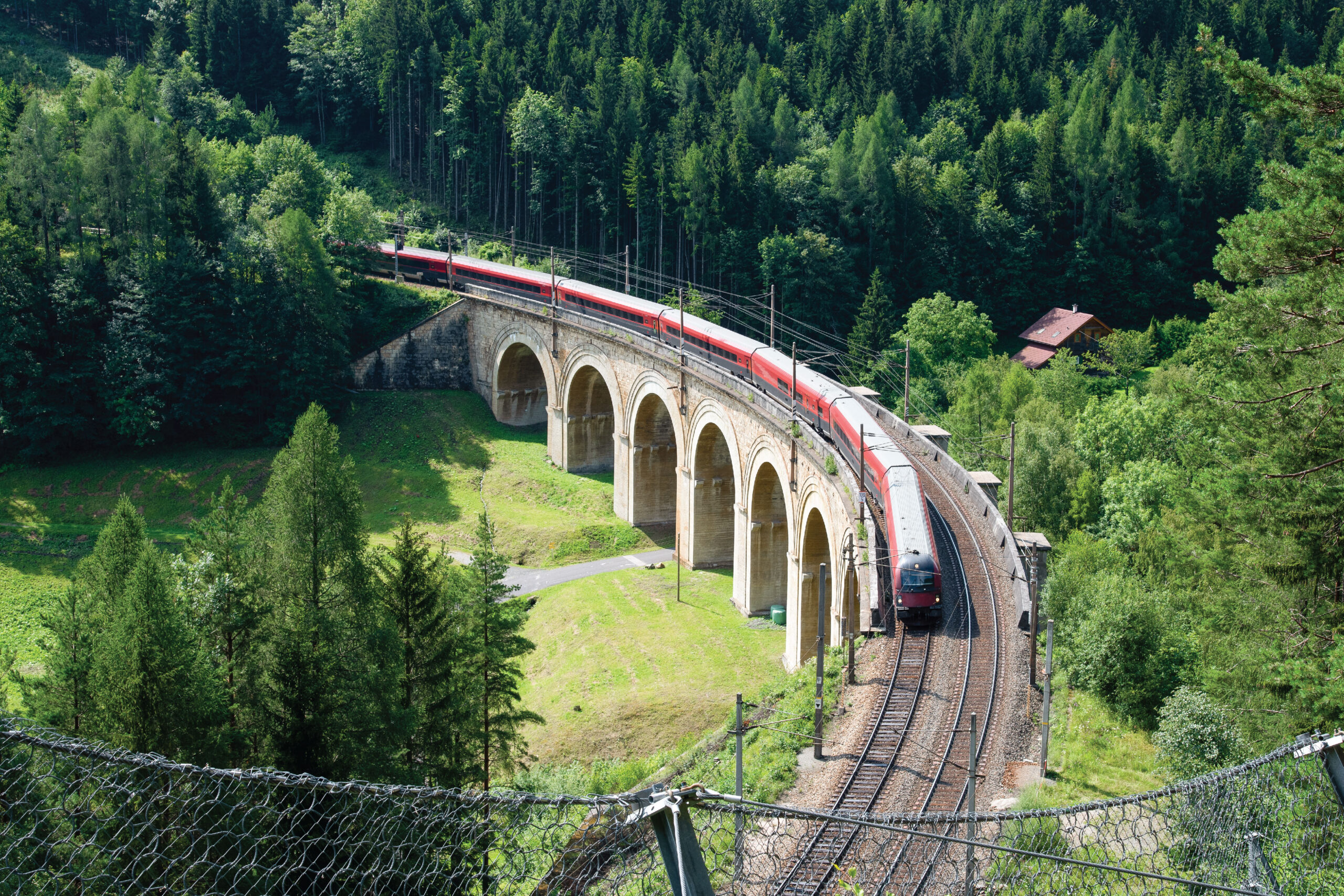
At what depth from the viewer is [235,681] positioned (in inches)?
1162

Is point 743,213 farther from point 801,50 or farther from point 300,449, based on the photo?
point 300,449

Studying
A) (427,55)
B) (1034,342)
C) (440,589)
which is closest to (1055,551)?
(440,589)

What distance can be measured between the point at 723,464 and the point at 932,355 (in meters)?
24.8

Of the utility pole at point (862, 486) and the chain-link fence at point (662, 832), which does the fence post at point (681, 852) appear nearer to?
the chain-link fence at point (662, 832)

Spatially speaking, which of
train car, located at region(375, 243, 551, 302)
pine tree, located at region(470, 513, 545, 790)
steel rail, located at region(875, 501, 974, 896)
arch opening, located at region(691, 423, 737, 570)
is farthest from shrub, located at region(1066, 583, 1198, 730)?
train car, located at region(375, 243, 551, 302)

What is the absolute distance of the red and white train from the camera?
110ft

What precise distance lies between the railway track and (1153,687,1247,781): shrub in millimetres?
3989

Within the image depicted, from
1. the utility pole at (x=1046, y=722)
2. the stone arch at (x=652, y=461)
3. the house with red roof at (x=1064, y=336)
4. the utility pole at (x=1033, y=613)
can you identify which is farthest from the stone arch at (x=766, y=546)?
the house with red roof at (x=1064, y=336)

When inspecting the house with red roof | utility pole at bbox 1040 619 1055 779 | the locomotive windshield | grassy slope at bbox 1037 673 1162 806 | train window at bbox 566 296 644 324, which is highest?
train window at bbox 566 296 644 324

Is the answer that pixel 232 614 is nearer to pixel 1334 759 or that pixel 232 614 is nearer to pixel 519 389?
pixel 1334 759

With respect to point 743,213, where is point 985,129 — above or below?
above

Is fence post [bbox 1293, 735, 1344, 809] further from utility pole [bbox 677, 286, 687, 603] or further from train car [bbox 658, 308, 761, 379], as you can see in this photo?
utility pole [bbox 677, 286, 687, 603]

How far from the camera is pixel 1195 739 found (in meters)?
25.8

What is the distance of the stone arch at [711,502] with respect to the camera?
58625 millimetres
